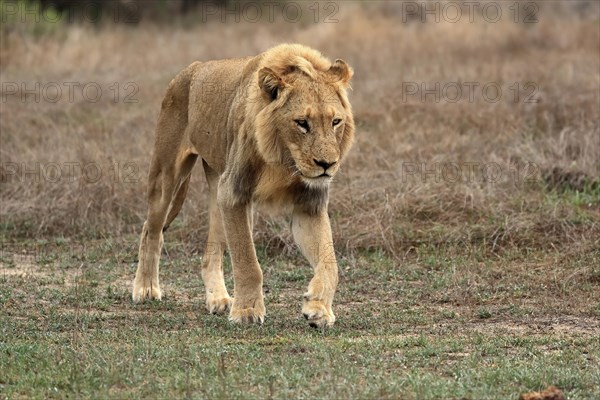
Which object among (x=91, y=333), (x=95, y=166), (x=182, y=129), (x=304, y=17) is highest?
(x=182, y=129)

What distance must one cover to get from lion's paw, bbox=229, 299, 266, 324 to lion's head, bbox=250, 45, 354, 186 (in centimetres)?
89

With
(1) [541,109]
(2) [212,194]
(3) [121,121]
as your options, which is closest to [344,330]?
(2) [212,194]

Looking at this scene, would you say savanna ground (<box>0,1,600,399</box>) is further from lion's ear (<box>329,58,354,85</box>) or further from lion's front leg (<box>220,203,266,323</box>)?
lion's ear (<box>329,58,354,85</box>)

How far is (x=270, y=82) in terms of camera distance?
700 cm

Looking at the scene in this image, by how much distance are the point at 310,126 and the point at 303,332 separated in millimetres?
1249

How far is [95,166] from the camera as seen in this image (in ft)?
38.9

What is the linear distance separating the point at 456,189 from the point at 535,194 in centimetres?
78

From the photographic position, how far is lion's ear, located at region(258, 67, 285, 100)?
6.98 metres

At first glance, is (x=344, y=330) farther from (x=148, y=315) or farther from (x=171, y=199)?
(x=171, y=199)

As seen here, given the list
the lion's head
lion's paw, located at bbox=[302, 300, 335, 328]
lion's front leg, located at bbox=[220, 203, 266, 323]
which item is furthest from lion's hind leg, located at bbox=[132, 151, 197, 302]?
lion's paw, located at bbox=[302, 300, 335, 328]

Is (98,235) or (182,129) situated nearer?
(182,129)

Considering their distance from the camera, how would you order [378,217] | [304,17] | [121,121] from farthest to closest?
[304,17] < [121,121] < [378,217]

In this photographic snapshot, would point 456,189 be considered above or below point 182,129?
below

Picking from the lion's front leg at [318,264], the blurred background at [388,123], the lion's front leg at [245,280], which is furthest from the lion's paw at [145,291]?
the blurred background at [388,123]
